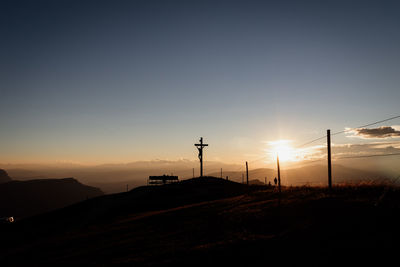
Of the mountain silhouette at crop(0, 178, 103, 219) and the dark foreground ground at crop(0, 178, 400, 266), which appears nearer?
the dark foreground ground at crop(0, 178, 400, 266)

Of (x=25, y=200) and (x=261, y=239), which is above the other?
(x=261, y=239)

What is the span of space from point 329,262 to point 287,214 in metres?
6.18

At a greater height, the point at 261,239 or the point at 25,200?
the point at 261,239

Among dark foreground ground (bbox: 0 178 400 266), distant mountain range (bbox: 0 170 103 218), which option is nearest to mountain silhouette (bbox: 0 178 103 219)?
distant mountain range (bbox: 0 170 103 218)

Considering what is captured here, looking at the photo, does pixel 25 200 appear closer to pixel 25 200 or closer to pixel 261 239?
pixel 25 200

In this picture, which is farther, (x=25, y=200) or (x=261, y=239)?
(x=25, y=200)

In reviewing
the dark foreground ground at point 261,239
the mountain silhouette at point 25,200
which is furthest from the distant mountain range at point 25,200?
the dark foreground ground at point 261,239

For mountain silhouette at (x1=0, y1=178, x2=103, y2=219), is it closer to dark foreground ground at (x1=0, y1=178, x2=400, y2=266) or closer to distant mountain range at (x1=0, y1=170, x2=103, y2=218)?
distant mountain range at (x1=0, y1=170, x2=103, y2=218)

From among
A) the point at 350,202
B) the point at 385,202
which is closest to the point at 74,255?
the point at 350,202

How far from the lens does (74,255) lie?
13.0 meters

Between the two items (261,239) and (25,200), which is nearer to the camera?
(261,239)

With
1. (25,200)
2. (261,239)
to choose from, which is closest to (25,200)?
(25,200)

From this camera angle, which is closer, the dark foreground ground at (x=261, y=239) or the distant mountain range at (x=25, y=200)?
the dark foreground ground at (x=261, y=239)

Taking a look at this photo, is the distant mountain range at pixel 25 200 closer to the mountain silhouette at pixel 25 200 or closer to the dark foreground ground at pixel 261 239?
the mountain silhouette at pixel 25 200
